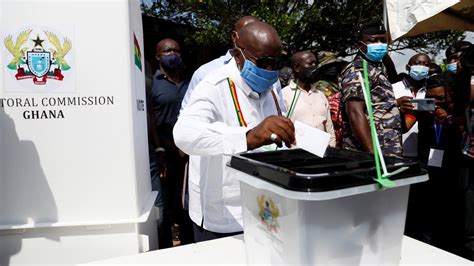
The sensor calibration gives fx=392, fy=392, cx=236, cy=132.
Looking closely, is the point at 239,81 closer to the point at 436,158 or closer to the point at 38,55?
the point at 38,55

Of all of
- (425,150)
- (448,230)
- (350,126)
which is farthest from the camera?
(425,150)

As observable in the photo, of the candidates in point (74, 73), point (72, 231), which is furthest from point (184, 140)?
point (72, 231)

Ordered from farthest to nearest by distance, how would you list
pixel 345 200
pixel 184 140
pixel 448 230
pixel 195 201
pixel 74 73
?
pixel 448 230, pixel 195 201, pixel 74 73, pixel 184 140, pixel 345 200

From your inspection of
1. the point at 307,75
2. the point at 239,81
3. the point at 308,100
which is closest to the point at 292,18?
the point at 307,75

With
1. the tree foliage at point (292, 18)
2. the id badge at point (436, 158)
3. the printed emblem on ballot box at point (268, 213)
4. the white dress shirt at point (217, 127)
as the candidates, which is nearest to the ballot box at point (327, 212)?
the printed emblem on ballot box at point (268, 213)

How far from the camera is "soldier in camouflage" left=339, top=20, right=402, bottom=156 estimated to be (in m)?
2.43

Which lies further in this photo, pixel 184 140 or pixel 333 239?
pixel 184 140

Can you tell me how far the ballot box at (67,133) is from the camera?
1562mm

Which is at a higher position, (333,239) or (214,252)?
(333,239)

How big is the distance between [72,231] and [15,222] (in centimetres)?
23

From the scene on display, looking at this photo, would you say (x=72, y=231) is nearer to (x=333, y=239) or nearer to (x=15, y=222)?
(x=15, y=222)

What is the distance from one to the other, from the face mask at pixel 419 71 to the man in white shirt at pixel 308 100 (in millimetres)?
1067

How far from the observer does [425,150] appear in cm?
335

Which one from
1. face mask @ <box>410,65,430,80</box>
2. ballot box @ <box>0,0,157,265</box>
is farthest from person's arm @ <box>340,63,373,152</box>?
face mask @ <box>410,65,430,80</box>
